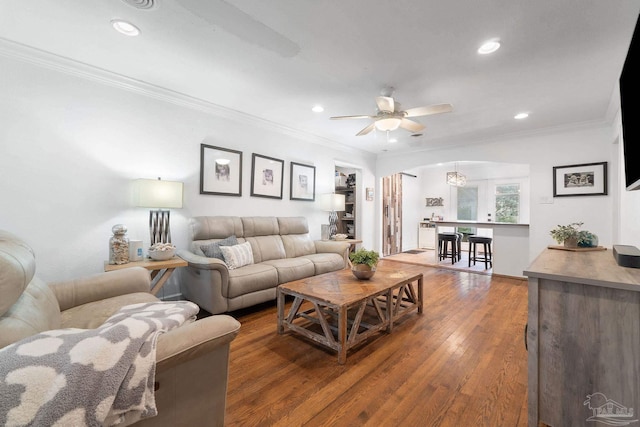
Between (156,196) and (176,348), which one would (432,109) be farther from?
(156,196)

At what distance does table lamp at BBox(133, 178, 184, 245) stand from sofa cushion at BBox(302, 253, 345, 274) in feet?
5.91

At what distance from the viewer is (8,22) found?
200cm

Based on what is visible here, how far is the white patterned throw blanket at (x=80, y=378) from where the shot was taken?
702 millimetres

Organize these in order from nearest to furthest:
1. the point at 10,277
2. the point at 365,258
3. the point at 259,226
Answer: the point at 10,277, the point at 365,258, the point at 259,226

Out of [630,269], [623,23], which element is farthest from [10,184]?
[623,23]

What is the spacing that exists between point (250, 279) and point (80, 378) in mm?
2105

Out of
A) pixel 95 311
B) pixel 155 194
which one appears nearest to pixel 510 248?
pixel 155 194

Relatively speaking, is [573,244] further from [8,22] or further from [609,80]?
[8,22]

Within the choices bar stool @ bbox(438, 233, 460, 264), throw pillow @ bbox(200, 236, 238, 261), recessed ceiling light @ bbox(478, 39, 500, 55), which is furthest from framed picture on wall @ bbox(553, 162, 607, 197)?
throw pillow @ bbox(200, 236, 238, 261)

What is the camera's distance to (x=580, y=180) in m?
4.02

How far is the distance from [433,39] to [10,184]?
12.0 feet

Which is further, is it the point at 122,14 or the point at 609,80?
the point at 609,80

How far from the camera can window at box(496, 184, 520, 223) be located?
7438 mm

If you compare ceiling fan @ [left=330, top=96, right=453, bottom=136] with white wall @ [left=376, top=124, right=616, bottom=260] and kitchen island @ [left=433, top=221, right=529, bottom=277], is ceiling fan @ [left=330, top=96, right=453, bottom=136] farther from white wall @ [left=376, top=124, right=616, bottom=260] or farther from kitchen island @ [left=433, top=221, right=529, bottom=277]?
kitchen island @ [left=433, top=221, right=529, bottom=277]
